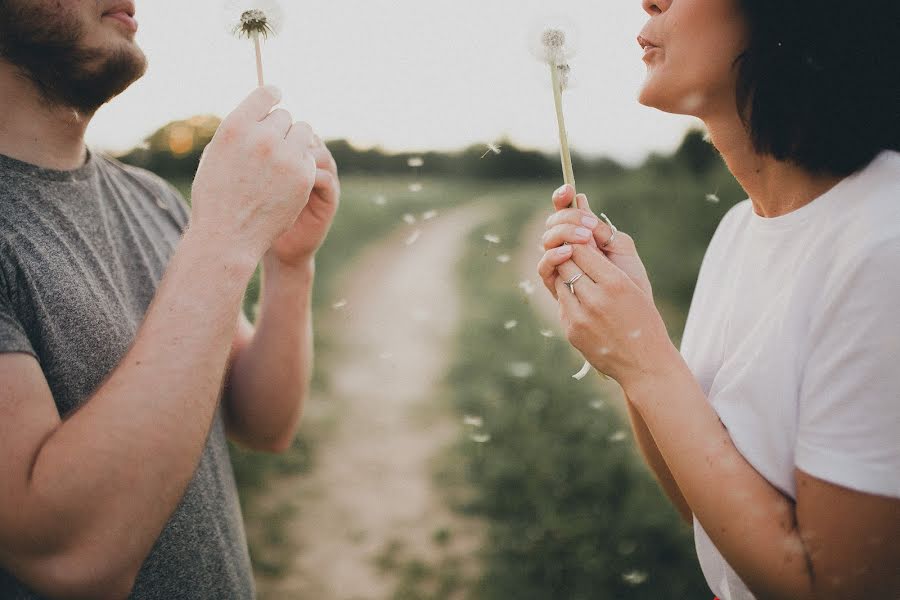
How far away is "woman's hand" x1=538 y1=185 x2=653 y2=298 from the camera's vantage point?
1.94 metres

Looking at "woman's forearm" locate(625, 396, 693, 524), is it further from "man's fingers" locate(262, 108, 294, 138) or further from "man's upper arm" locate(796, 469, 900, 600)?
"man's fingers" locate(262, 108, 294, 138)

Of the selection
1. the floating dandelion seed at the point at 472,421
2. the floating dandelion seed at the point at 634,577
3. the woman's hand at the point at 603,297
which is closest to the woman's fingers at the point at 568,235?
the woman's hand at the point at 603,297

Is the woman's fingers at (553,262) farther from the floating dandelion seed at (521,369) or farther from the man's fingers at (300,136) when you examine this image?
the floating dandelion seed at (521,369)

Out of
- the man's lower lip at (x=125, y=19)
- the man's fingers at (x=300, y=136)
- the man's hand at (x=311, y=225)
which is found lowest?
the man's hand at (x=311, y=225)

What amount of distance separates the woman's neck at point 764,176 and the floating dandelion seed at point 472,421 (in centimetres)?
468

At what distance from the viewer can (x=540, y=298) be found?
12.2m

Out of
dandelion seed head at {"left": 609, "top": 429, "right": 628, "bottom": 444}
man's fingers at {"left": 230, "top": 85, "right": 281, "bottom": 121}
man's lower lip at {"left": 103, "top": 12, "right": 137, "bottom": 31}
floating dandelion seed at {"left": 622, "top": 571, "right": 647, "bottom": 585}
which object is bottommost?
dandelion seed head at {"left": 609, "top": 429, "right": 628, "bottom": 444}

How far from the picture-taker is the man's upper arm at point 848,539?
4.68 feet

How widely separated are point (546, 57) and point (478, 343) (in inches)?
289

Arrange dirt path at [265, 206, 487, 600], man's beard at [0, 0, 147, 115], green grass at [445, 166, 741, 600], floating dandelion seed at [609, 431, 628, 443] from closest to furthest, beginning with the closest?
Result: man's beard at [0, 0, 147, 115]
green grass at [445, 166, 741, 600]
dirt path at [265, 206, 487, 600]
floating dandelion seed at [609, 431, 628, 443]

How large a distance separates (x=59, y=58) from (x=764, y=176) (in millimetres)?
2175

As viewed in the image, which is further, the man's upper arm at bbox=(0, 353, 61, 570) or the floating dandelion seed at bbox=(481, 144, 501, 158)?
A: the floating dandelion seed at bbox=(481, 144, 501, 158)

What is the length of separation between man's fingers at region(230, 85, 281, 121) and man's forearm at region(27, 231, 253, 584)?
448 mm

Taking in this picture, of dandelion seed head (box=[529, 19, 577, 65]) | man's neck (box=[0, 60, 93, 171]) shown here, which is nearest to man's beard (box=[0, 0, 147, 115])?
man's neck (box=[0, 60, 93, 171])
